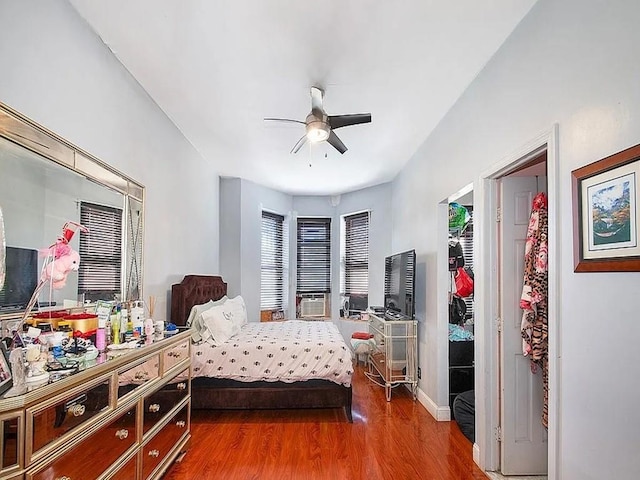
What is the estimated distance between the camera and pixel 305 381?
13.1 ft

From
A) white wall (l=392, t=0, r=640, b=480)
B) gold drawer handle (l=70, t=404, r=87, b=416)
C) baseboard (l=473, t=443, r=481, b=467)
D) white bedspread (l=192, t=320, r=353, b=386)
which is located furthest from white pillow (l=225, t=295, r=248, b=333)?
white wall (l=392, t=0, r=640, b=480)

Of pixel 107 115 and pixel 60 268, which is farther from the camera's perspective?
pixel 107 115

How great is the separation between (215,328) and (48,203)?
220 centimetres

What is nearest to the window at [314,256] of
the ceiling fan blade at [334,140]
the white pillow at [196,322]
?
the white pillow at [196,322]

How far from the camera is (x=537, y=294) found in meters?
2.59

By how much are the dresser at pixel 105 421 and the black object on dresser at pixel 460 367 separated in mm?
2720

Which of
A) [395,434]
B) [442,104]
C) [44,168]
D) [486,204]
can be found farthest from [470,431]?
[44,168]

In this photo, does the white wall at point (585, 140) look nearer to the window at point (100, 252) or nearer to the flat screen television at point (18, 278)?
the flat screen television at point (18, 278)

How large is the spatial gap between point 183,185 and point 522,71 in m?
3.44

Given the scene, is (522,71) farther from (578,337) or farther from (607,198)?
(578,337)

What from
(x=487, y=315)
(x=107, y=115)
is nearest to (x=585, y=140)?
(x=487, y=315)

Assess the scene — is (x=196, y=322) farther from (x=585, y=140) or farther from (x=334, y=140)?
(x=585, y=140)

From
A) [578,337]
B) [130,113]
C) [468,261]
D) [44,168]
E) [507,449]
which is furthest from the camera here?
[468,261]

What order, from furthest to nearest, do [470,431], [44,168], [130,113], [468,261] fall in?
[468,261] → [470,431] → [130,113] → [44,168]
